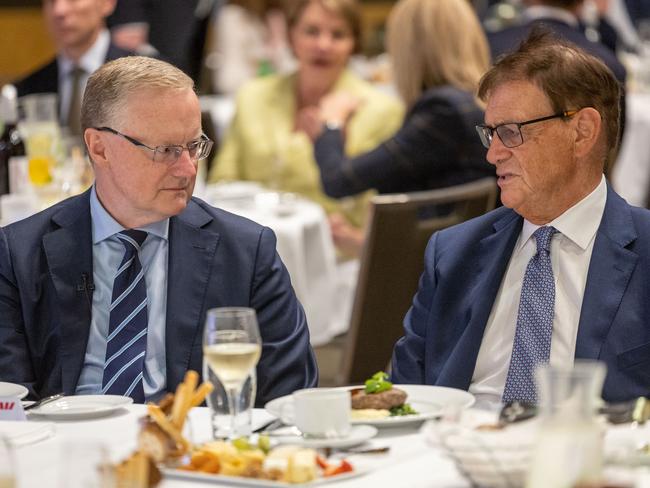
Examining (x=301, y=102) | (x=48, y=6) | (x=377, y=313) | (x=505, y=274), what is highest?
(x=48, y=6)

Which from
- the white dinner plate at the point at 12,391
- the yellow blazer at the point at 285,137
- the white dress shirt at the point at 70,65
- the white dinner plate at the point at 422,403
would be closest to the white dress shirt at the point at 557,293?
the white dinner plate at the point at 422,403

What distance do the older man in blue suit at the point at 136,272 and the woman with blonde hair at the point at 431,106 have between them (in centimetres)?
210

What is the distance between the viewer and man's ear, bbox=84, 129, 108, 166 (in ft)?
9.13

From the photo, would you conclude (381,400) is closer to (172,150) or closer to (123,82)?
(172,150)

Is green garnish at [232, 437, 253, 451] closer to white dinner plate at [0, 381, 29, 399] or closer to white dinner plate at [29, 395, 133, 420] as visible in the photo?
white dinner plate at [29, 395, 133, 420]

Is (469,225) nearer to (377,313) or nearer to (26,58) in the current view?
(377,313)

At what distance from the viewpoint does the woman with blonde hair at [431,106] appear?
4773mm

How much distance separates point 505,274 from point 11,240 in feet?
3.50

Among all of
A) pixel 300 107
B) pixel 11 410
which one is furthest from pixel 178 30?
pixel 11 410

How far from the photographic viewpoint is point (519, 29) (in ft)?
19.2

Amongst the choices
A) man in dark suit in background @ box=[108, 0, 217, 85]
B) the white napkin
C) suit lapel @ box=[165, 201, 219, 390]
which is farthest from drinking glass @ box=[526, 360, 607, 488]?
man in dark suit in background @ box=[108, 0, 217, 85]

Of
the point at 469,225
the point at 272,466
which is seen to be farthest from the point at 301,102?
the point at 272,466

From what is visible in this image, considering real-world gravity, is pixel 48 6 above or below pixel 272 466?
above

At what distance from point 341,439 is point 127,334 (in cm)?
85
